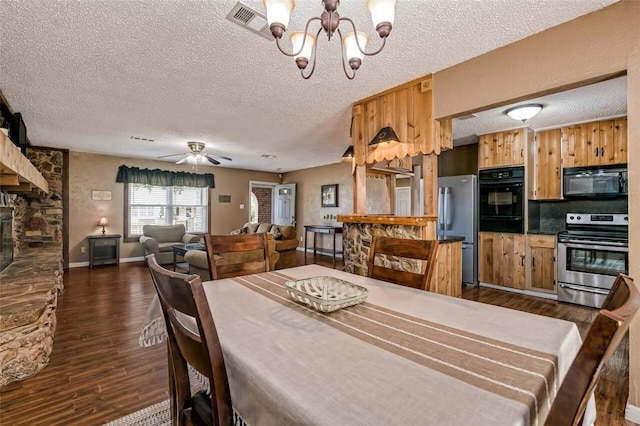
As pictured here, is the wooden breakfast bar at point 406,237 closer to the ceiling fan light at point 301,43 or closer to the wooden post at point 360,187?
the wooden post at point 360,187

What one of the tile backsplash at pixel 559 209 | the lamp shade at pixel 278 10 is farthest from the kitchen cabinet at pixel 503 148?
the lamp shade at pixel 278 10

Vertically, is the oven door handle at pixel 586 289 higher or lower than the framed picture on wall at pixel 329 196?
lower

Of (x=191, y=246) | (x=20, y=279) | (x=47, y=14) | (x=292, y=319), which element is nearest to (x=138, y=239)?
(x=191, y=246)

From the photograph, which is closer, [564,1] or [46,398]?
[564,1]

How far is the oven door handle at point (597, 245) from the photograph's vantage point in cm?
339

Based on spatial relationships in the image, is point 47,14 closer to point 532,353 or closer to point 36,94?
point 36,94

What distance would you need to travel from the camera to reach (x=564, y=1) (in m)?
1.75

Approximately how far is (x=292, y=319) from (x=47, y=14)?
2.36 m

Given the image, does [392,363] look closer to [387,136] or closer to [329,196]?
[387,136]

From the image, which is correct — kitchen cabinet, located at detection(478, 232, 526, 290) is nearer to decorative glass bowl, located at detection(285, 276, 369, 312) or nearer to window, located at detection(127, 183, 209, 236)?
decorative glass bowl, located at detection(285, 276, 369, 312)

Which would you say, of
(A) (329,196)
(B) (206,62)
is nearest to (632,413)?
(B) (206,62)

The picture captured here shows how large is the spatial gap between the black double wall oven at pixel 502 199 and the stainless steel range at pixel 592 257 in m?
0.56

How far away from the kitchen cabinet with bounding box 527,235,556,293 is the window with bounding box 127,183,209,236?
6.80 meters

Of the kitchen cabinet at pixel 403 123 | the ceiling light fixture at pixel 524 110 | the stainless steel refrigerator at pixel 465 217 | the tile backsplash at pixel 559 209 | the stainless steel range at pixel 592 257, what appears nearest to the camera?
the kitchen cabinet at pixel 403 123
